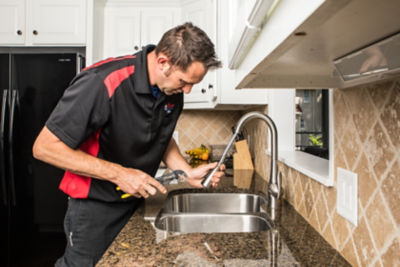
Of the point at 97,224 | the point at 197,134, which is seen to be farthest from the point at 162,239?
the point at 197,134

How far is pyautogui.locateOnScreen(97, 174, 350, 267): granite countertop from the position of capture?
2.30 feet

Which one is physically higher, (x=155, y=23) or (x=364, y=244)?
(x=155, y=23)

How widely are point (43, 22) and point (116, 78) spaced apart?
172 cm

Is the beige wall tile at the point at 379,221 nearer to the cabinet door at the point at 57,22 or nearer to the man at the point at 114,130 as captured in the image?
Result: the man at the point at 114,130

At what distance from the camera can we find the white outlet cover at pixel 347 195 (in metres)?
0.69

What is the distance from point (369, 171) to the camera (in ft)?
2.08

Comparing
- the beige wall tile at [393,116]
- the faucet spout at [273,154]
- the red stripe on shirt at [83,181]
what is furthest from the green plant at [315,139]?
the beige wall tile at [393,116]

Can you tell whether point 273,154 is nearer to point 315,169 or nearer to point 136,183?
point 315,169

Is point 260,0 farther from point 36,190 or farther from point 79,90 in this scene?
point 36,190

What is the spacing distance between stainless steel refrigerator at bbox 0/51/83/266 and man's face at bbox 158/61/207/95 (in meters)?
1.41

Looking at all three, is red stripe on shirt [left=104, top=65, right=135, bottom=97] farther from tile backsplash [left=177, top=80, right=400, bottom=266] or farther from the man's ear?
tile backsplash [left=177, top=80, right=400, bottom=266]

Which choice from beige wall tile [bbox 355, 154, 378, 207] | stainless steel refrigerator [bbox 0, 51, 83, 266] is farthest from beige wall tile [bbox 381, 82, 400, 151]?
stainless steel refrigerator [bbox 0, 51, 83, 266]

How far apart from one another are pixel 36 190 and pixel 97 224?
1.33 m

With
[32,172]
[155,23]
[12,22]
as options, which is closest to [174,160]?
[32,172]
